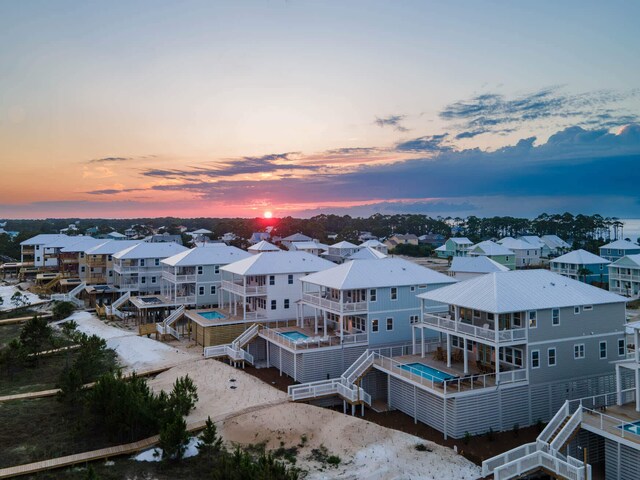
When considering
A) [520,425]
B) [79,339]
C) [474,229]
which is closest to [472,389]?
[520,425]

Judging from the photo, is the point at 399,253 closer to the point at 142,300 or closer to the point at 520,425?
the point at 142,300

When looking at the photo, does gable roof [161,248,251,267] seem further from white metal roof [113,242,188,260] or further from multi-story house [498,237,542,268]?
multi-story house [498,237,542,268]

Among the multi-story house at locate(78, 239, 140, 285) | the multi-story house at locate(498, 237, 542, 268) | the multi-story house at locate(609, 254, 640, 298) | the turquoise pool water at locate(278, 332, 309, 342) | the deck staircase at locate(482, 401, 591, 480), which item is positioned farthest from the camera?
the multi-story house at locate(498, 237, 542, 268)

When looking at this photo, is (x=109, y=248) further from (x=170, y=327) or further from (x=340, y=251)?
(x=340, y=251)

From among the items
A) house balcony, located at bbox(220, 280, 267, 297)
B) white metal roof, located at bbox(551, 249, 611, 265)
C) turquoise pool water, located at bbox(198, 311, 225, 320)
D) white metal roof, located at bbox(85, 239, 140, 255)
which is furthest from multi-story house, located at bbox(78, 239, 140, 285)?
white metal roof, located at bbox(551, 249, 611, 265)

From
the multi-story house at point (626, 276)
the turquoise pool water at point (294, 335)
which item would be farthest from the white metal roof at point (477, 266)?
the turquoise pool water at point (294, 335)

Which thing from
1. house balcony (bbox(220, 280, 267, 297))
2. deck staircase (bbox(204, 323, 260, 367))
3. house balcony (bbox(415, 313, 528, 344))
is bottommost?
deck staircase (bbox(204, 323, 260, 367))

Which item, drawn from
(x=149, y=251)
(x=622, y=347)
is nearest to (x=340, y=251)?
(x=149, y=251)
